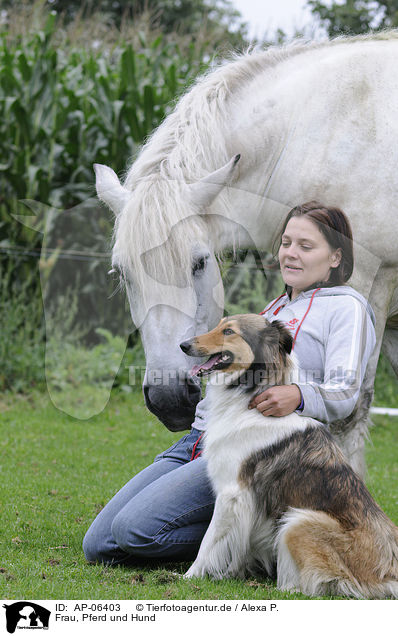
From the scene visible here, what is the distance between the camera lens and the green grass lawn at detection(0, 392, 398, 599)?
2916 mm

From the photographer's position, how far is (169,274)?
3264mm

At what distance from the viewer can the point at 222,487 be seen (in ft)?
9.52

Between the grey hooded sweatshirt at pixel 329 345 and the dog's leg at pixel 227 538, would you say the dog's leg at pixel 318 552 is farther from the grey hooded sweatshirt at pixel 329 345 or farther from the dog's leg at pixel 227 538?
the grey hooded sweatshirt at pixel 329 345

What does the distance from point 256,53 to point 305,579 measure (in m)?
2.88

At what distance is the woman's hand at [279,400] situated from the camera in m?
2.78

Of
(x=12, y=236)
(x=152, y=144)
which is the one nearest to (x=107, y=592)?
(x=152, y=144)

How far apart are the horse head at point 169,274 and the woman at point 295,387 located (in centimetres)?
19

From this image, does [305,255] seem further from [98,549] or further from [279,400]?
[98,549]

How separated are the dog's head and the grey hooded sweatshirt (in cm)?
17

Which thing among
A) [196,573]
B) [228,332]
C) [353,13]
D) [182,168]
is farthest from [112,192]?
[353,13]

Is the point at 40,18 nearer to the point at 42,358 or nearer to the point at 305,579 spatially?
the point at 42,358

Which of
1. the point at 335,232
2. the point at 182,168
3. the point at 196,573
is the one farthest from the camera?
the point at 182,168

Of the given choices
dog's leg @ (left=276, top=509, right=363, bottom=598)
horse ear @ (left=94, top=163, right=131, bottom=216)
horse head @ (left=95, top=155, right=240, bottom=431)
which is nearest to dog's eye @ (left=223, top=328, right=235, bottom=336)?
horse head @ (left=95, top=155, right=240, bottom=431)
